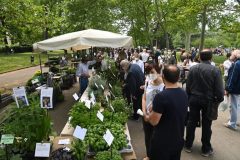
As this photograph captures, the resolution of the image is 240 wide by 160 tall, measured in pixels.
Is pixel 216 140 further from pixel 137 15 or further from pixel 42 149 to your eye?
pixel 137 15

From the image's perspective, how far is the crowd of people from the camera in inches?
161

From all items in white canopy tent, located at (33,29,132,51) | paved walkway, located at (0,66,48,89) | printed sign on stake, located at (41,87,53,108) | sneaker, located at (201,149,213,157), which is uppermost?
white canopy tent, located at (33,29,132,51)

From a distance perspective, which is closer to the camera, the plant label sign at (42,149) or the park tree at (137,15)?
the plant label sign at (42,149)

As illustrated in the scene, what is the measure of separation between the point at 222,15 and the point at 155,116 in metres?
27.0

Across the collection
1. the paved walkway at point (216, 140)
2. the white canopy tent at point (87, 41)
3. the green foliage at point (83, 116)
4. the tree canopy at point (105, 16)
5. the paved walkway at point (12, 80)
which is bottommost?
the paved walkway at point (12, 80)

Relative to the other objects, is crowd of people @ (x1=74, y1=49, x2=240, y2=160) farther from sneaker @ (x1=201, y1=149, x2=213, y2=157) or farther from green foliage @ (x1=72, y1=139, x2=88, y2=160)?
green foliage @ (x1=72, y1=139, x2=88, y2=160)

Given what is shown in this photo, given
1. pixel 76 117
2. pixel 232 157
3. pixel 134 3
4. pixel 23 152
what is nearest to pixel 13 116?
pixel 23 152

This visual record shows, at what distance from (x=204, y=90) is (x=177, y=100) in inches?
92.7

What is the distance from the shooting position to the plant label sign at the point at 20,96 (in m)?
5.31

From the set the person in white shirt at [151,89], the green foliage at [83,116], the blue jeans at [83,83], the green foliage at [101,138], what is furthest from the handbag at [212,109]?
the blue jeans at [83,83]

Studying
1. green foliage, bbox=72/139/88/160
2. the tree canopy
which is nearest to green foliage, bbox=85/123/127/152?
green foliage, bbox=72/139/88/160

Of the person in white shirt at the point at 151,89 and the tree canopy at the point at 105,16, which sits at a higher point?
the tree canopy at the point at 105,16

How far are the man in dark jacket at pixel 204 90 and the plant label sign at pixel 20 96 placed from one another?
3055 millimetres

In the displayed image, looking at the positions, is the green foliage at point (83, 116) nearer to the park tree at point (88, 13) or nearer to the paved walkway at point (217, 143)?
the paved walkway at point (217, 143)
